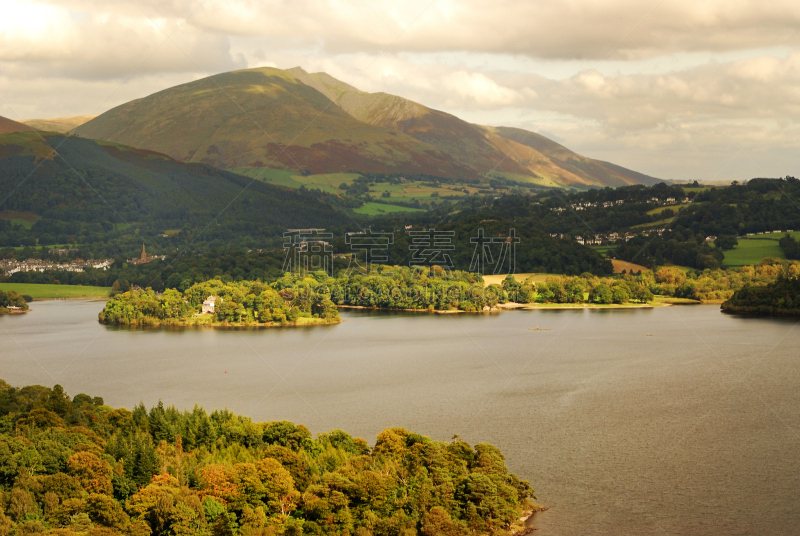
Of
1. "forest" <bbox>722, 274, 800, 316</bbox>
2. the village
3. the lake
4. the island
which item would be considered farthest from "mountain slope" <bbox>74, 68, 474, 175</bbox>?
the lake

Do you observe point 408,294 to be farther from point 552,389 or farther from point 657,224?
point 657,224

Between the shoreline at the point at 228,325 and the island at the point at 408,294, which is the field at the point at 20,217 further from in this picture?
the shoreline at the point at 228,325

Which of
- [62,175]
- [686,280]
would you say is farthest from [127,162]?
[686,280]

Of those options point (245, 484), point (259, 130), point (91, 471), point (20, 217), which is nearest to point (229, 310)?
point (91, 471)

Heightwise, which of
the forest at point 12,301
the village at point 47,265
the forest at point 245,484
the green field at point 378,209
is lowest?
the forest at point 245,484

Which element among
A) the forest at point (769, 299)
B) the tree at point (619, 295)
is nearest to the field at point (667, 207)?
the tree at point (619, 295)

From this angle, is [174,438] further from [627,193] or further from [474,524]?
[627,193]
